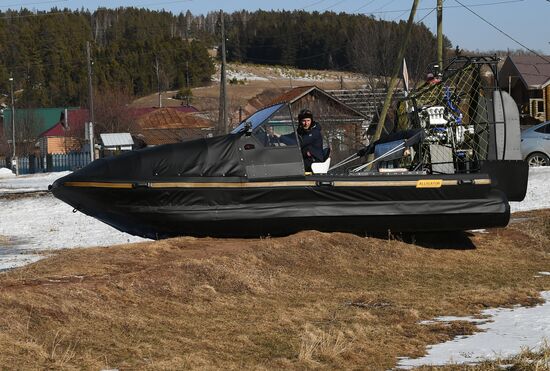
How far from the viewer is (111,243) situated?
17312mm

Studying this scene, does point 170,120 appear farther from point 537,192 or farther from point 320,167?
point 320,167

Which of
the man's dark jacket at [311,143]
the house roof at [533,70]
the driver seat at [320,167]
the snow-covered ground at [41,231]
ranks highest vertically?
the house roof at [533,70]

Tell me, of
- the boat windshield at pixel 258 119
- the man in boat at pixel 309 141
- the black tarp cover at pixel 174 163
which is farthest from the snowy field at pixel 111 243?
the boat windshield at pixel 258 119

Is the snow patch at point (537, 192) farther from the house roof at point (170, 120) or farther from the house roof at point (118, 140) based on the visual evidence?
the house roof at point (170, 120)

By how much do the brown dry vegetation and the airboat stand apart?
0.33 meters

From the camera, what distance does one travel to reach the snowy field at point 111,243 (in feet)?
26.0

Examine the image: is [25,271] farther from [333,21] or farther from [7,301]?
[333,21]

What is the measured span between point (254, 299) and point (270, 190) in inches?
116

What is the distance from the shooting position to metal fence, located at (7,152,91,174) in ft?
212

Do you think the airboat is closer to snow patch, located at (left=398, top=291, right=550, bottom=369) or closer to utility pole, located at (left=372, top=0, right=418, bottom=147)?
snow patch, located at (left=398, top=291, right=550, bottom=369)

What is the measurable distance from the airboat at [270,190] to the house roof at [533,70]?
4757cm

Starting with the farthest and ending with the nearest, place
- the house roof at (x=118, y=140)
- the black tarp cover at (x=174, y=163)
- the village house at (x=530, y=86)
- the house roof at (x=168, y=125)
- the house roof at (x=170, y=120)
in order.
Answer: the house roof at (x=170, y=120) < the house roof at (x=168, y=125) < the village house at (x=530, y=86) < the house roof at (x=118, y=140) < the black tarp cover at (x=174, y=163)

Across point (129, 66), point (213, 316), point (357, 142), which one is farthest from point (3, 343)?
point (129, 66)

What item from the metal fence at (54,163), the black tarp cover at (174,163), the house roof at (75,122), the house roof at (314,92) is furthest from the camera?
the house roof at (75,122)
